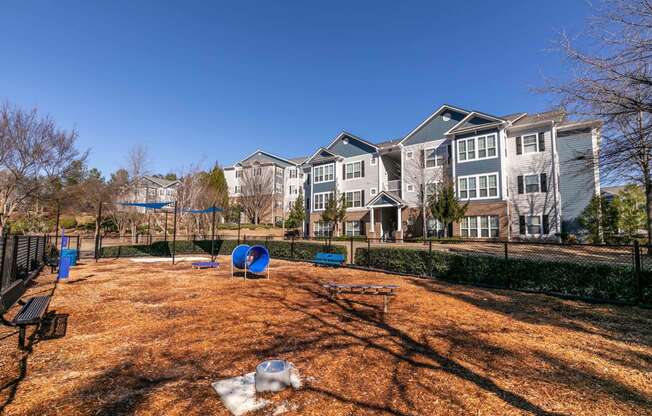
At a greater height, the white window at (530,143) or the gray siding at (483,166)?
the white window at (530,143)

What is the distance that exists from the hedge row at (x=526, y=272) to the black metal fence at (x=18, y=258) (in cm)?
1182

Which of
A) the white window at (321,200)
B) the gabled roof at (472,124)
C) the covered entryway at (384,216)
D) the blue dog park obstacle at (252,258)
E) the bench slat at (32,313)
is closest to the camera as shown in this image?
the bench slat at (32,313)

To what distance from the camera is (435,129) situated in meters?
29.3

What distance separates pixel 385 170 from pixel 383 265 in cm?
2113

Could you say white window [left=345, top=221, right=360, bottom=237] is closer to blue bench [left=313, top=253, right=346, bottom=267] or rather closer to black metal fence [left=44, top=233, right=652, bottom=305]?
black metal fence [left=44, top=233, right=652, bottom=305]

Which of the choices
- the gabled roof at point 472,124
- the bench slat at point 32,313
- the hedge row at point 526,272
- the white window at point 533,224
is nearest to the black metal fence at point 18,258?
the bench slat at point 32,313

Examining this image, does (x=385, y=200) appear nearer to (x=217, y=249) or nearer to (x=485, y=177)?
(x=485, y=177)

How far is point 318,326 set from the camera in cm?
605

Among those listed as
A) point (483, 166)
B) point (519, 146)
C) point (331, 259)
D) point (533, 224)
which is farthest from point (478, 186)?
point (331, 259)

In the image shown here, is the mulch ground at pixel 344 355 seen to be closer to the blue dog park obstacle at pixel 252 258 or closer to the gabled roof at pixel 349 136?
the blue dog park obstacle at pixel 252 258

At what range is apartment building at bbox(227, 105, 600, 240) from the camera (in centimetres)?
2444

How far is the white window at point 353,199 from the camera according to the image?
34109 millimetres

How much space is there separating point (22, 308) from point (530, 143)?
30.3m

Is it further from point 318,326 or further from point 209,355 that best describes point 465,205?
point 209,355
